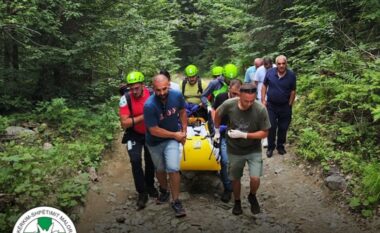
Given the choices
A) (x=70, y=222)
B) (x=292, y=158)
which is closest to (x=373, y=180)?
(x=292, y=158)

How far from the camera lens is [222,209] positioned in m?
6.54

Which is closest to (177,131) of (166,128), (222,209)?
(166,128)

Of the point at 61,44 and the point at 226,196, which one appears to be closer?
the point at 226,196

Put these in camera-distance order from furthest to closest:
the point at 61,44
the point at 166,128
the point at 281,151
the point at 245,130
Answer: the point at 61,44
the point at 281,151
the point at 166,128
the point at 245,130

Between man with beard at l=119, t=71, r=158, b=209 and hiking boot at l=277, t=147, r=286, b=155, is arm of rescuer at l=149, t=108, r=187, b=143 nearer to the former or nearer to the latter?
man with beard at l=119, t=71, r=158, b=209

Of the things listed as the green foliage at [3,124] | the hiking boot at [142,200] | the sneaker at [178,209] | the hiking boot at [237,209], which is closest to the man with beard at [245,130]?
the hiking boot at [237,209]

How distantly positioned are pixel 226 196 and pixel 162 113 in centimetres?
196

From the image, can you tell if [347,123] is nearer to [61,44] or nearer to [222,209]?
[222,209]

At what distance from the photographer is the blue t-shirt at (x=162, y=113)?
5906mm

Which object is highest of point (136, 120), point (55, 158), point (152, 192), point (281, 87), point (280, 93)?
point (281, 87)

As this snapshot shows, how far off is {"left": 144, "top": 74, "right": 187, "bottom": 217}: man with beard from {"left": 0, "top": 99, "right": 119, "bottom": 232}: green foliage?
1.55 m

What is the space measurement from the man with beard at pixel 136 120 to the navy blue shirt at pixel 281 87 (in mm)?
3092

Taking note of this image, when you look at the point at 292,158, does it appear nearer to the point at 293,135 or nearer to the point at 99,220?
the point at 293,135

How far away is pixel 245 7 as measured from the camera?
1822cm
